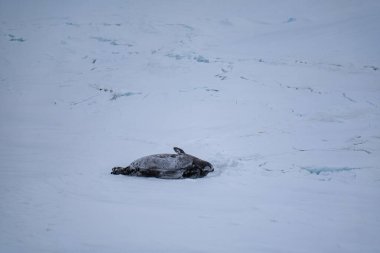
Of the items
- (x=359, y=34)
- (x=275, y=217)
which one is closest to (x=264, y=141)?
(x=275, y=217)

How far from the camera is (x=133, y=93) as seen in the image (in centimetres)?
1094

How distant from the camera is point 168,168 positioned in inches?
211

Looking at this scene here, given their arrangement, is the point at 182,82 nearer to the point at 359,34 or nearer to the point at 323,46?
the point at 323,46

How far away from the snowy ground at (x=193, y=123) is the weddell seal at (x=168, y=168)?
20 cm

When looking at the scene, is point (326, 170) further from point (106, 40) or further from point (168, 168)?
point (106, 40)

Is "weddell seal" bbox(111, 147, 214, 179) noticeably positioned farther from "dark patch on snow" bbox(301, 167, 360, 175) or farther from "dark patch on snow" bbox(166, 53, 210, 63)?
"dark patch on snow" bbox(166, 53, 210, 63)

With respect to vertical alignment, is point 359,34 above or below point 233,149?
above

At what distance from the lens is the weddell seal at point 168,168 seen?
17.5ft

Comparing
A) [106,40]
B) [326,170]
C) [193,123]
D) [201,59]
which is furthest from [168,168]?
[106,40]

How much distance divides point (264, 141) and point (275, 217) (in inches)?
144

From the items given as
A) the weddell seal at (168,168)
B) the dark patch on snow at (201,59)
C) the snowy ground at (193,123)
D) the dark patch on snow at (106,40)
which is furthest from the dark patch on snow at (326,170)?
the dark patch on snow at (106,40)

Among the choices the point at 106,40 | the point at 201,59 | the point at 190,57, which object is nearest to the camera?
the point at 201,59

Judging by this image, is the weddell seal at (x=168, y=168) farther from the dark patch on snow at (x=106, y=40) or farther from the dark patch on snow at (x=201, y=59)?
the dark patch on snow at (x=106, y=40)

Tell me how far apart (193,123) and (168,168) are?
3676 mm
